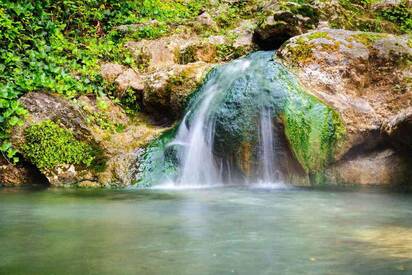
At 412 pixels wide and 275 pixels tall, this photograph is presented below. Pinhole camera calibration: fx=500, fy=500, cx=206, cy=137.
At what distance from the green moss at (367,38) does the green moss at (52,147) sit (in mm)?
4369

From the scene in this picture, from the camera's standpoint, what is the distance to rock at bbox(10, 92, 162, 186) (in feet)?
23.2

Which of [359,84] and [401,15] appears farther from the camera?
[401,15]

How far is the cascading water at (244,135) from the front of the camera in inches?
269

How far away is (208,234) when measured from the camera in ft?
11.7

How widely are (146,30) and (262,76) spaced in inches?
148

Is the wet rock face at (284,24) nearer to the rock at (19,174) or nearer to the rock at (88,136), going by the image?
the rock at (88,136)

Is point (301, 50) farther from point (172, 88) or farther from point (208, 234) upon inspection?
point (208, 234)

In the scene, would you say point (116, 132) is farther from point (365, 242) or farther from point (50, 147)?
point (365, 242)

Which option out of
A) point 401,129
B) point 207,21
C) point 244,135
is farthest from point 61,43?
point 401,129

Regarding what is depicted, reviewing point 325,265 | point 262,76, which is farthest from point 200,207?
point 262,76

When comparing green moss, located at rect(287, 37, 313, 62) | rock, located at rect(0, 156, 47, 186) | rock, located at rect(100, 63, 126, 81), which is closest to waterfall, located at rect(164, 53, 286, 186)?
green moss, located at rect(287, 37, 313, 62)

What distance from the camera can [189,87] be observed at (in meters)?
8.17

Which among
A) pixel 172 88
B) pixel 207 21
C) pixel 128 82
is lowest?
pixel 172 88

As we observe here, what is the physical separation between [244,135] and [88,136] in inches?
91.4
